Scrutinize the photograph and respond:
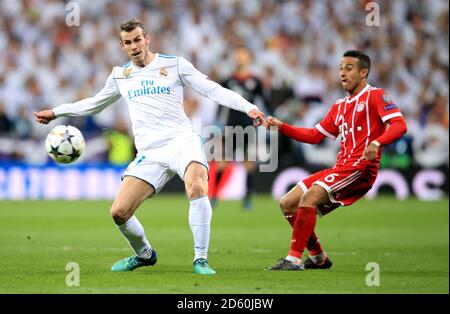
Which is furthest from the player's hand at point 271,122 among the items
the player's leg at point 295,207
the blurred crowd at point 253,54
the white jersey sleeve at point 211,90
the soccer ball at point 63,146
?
the blurred crowd at point 253,54

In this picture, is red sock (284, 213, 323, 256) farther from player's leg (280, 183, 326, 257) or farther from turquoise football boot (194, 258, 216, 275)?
turquoise football boot (194, 258, 216, 275)

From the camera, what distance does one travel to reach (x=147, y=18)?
2436 centimetres

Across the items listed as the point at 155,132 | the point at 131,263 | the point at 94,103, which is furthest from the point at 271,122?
the point at 131,263

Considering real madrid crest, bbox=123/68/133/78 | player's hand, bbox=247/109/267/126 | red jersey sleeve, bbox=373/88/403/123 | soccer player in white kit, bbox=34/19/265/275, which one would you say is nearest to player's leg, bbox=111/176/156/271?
soccer player in white kit, bbox=34/19/265/275

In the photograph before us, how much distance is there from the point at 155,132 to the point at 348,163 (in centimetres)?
176

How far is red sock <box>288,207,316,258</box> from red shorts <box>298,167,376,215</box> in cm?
26

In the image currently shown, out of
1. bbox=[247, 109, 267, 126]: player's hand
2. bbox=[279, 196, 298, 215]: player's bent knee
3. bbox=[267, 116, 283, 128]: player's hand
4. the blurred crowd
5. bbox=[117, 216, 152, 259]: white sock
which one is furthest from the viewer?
the blurred crowd

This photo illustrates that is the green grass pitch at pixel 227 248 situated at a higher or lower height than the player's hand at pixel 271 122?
lower

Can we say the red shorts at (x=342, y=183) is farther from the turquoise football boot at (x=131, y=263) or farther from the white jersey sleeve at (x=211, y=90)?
the turquoise football boot at (x=131, y=263)

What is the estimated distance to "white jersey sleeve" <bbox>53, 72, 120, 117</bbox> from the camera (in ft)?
30.2

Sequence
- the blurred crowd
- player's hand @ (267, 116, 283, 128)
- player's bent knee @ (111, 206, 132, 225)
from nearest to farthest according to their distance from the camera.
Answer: player's bent knee @ (111, 206, 132, 225), player's hand @ (267, 116, 283, 128), the blurred crowd

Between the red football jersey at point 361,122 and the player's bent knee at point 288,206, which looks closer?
the red football jersey at point 361,122

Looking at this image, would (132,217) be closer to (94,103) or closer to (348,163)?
(94,103)

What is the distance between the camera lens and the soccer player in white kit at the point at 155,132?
28.5 ft
